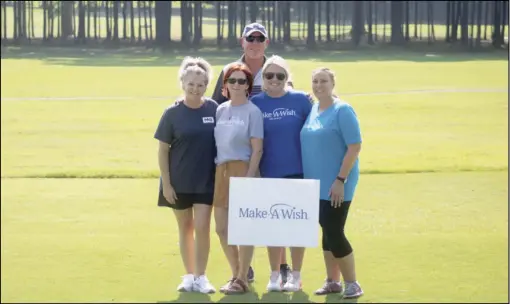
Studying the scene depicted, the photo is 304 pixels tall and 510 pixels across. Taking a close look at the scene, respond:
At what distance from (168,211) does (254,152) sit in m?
3.87

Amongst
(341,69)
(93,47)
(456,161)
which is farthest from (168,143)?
(93,47)

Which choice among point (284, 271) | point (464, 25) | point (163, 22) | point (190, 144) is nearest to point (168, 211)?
point (284, 271)

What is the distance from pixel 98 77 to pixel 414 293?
21523 mm

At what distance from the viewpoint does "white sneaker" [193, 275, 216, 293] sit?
8.56m

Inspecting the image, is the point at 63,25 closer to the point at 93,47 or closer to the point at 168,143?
the point at 93,47

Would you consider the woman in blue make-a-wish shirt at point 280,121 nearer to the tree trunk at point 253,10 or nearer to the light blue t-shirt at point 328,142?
the light blue t-shirt at point 328,142

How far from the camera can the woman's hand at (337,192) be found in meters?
8.16

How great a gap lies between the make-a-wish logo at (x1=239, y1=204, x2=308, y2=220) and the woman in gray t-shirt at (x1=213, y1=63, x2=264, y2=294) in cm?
29

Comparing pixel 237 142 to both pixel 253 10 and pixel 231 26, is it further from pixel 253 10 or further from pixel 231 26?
pixel 253 10

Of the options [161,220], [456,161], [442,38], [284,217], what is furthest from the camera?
[442,38]

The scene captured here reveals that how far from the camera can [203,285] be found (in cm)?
859

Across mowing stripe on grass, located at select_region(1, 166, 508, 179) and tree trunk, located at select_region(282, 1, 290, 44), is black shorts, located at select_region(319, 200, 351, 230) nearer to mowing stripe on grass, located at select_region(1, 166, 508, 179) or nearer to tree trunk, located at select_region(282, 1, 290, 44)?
mowing stripe on grass, located at select_region(1, 166, 508, 179)

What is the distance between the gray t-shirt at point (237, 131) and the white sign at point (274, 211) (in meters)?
0.31

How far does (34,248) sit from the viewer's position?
402 inches
